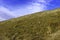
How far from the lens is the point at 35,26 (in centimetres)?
2669

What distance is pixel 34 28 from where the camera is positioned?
86.6 ft

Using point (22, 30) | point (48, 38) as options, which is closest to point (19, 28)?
point (22, 30)

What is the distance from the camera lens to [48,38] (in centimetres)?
2430

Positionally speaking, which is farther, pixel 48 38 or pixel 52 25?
pixel 52 25

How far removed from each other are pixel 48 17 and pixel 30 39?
4787mm

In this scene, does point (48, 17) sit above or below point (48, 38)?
above

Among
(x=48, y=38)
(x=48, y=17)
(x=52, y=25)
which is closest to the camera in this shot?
(x=48, y=38)

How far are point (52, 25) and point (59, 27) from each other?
1.14m

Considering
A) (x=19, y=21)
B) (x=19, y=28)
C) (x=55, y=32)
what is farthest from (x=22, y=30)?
(x=55, y=32)

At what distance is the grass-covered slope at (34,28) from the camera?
25.1 metres

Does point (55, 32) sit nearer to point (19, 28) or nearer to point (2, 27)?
point (19, 28)

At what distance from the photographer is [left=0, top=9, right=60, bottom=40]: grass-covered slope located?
25.1m

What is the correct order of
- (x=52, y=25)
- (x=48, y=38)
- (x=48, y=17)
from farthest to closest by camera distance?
(x=48, y=17) → (x=52, y=25) → (x=48, y=38)

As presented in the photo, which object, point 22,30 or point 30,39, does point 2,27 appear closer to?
point 22,30
